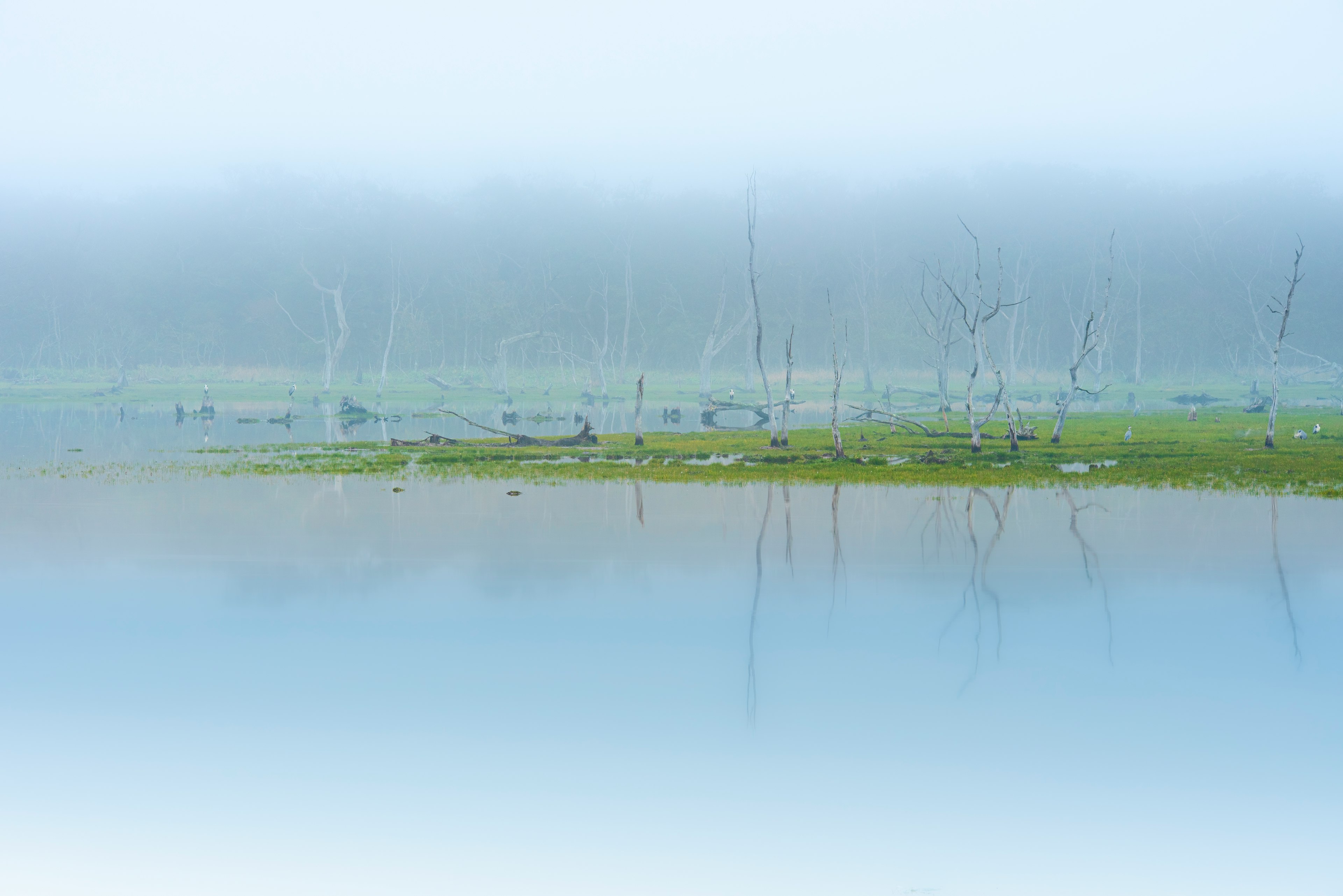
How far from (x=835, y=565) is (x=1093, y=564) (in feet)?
13.1

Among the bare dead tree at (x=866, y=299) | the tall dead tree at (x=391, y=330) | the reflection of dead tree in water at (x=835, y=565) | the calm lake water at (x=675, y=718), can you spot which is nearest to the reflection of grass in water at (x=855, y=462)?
the reflection of dead tree in water at (x=835, y=565)

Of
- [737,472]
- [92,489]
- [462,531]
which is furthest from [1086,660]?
[92,489]

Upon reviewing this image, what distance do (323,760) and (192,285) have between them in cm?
19666

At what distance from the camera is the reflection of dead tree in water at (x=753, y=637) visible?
10.7m

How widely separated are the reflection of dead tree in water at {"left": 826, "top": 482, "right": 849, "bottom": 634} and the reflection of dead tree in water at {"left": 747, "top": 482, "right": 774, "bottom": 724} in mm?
935

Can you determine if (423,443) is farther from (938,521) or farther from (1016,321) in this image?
(1016,321)

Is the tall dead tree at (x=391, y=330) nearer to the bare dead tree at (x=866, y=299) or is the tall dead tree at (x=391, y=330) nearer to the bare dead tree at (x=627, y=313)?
the bare dead tree at (x=627, y=313)

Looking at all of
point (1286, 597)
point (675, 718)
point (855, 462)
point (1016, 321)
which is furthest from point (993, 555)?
point (1016, 321)

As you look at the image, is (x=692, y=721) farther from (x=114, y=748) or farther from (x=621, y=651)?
(x=114, y=748)

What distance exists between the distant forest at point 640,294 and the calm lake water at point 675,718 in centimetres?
11500

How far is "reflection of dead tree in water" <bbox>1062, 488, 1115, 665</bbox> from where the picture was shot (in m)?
12.7

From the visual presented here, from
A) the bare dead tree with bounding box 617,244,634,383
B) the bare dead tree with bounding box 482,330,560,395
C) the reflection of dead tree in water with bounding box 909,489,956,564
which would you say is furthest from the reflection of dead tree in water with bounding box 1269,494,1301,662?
the bare dead tree with bounding box 617,244,634,383

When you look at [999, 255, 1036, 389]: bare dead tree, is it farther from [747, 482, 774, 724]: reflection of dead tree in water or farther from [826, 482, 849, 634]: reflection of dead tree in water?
[747, 482, 774, 724]: reflection of dead tree in water

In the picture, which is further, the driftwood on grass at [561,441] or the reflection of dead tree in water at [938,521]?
the driftwood on grass at [561,441]
